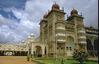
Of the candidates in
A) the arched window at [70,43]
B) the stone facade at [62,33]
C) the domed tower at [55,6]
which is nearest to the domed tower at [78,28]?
the stone facade at [62,33]

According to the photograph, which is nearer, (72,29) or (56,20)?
(56,20)

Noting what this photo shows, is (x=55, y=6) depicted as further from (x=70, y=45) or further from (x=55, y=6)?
(x=70, y=45)

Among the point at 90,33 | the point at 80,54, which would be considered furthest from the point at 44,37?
the point at 80,54

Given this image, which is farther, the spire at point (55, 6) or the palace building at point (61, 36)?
the spire at point (55, 6)

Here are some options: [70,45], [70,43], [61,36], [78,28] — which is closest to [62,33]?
[61,36]

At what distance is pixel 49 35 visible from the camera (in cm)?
5275

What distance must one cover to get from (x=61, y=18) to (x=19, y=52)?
26.9 metres

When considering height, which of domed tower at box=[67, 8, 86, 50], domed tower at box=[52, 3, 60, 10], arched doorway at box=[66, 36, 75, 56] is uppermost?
domed tower at box=[52, 3, 60, 10]

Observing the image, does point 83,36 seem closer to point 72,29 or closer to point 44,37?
point 72,29

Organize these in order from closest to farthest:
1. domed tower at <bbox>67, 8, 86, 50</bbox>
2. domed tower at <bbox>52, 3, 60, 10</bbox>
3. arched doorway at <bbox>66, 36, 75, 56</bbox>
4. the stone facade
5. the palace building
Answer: the stone facade
the palace building
arched doorway at <bbox>66, 36, 75, 56</bbox>
domed tower at <bbox>52, 3, 60, 10</bbox>
domed tower at <bbox>67, 8, 86, 50</bbox>

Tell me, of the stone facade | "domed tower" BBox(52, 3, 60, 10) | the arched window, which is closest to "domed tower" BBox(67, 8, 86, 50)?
the stone facade

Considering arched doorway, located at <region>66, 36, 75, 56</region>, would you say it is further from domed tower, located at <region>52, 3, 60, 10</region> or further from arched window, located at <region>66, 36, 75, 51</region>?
domed tower, located at <region>52, 3, 60, 10</region>

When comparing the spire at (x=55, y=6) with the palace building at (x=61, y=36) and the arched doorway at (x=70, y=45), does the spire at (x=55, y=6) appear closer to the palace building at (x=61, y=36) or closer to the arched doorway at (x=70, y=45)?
the palace building at (x=61, y=36)

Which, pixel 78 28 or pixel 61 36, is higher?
pixel 78 28
